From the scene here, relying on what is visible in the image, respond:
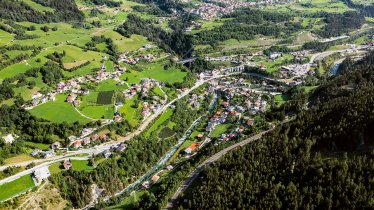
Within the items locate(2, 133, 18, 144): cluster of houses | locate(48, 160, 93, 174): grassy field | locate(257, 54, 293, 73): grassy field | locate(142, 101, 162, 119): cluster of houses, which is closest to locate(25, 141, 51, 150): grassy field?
locate(2, 133, 18, 144): cluster of houses

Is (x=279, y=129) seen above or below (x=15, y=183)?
above

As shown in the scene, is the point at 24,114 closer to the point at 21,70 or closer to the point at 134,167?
the point at 21,70

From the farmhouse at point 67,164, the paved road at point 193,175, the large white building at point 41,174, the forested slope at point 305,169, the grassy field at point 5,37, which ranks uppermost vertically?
the grassy field at point 5,37

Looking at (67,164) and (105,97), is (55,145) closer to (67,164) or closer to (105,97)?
(67,164)

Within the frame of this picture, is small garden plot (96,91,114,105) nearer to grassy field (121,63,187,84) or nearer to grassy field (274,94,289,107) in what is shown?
grassy field (121,63,187,84)

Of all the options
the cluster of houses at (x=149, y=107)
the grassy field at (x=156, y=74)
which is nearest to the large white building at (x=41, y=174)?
the cluster of houses at (x=149, y=107)

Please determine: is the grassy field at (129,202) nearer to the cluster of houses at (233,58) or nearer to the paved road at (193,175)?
the paved road at (193,175)

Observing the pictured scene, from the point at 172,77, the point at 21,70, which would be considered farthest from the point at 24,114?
the point at 172,77
